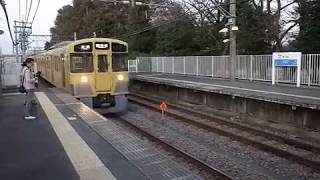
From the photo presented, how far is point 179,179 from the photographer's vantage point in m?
7.32

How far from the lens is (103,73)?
57.2ft

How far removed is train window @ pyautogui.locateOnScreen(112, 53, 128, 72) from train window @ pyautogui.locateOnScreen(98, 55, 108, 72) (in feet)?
1.08

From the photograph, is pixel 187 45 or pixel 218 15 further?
pixel 187 45

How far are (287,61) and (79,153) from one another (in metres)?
14.9

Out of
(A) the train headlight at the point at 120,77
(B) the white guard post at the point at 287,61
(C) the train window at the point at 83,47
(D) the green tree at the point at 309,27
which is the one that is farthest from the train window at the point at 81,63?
(D) the green tree at the point at 309,27

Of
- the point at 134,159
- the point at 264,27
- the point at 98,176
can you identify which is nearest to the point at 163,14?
the point at 264,27

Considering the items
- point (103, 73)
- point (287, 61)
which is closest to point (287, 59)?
point (287, 61)

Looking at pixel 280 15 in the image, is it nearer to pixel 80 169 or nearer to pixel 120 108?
pixel 120 108

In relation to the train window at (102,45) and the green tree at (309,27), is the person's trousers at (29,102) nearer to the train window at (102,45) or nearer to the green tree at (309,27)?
the train window at (102,45)

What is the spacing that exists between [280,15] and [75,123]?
23731 mm

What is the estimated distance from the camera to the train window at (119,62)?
1772cm

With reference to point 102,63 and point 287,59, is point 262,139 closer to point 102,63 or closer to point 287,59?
point 102,63

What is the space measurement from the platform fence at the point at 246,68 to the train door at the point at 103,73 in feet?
27.6

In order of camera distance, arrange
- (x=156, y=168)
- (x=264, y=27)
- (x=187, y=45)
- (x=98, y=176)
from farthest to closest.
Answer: (x=187, y=45) < (x=264, y=27) < (x=156, y=168) < (x=98, y=176)
